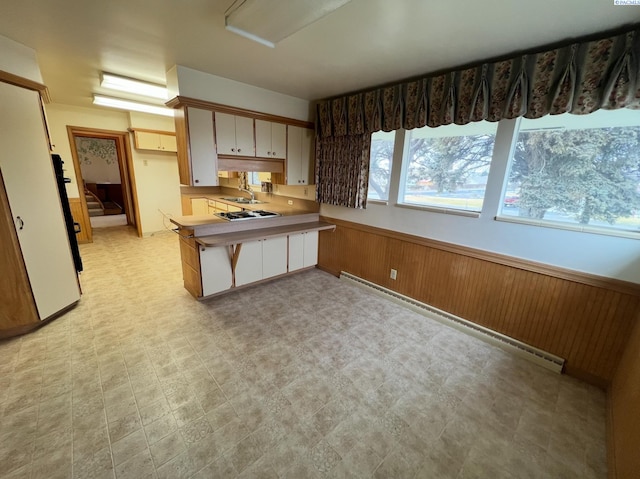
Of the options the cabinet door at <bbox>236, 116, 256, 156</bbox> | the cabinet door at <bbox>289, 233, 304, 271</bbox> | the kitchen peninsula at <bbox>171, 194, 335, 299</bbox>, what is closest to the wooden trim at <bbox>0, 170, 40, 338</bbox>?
the kitchen peninsula at <bbox>171, 194, 335, 299</bbox>

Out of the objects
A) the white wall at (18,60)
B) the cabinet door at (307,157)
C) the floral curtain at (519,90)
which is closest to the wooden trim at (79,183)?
the white wall at (18,60)

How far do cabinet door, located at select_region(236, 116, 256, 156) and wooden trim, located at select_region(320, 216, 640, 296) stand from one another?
1.90m

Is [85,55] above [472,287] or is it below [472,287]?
above

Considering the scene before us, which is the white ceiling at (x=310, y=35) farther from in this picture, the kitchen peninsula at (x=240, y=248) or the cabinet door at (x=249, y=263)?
the cabinet door at (x=249, y=263)

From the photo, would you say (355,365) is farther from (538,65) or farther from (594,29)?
(594,29)

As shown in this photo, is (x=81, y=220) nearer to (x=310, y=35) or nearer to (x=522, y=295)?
(x=310, y=35)

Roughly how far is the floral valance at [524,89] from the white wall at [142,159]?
464 centimetres

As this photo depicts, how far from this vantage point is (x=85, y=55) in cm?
241

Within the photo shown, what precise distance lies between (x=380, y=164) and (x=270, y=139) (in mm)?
1496

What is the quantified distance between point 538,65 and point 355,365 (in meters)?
2.71

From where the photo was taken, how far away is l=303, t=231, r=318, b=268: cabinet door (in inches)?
156

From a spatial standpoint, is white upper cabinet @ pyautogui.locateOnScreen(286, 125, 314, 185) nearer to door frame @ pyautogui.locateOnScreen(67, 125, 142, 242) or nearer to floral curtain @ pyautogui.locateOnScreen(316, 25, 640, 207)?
floral curtain @ pyautogui.locateOnScreen(316, 25, 640, 207)

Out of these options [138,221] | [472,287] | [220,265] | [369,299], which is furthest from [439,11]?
[138,221]

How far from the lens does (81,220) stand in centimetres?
494
